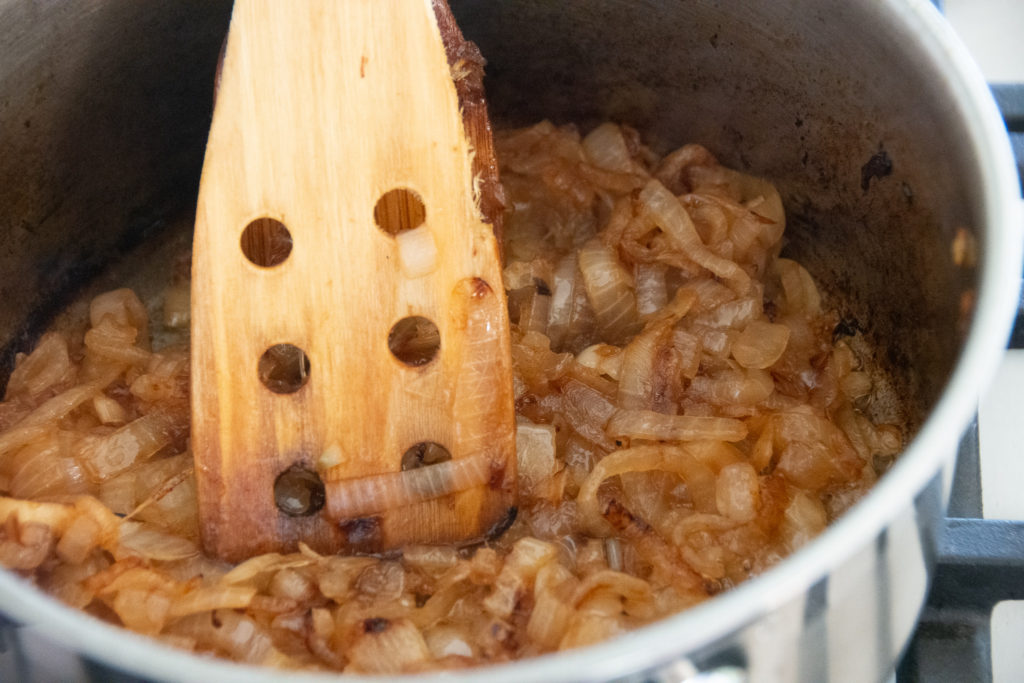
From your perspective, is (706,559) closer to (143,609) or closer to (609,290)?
(609,290)

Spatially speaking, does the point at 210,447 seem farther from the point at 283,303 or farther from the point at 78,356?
the point at 78,356

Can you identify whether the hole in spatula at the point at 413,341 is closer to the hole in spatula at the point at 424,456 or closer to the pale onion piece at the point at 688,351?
the hole in spatula at the point at 424,456

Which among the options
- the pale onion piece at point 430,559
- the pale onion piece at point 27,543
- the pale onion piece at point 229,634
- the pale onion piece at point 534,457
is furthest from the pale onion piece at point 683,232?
the pale onion piece at point 27,543

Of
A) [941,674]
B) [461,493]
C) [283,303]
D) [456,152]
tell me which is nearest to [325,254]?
[283,303]

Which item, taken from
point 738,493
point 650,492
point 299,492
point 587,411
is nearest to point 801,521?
point 738,493

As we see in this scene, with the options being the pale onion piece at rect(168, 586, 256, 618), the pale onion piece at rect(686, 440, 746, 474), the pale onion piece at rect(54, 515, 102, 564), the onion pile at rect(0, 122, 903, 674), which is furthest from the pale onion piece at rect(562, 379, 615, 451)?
the pale onion piece at rect(54, 515, 102, 564)
